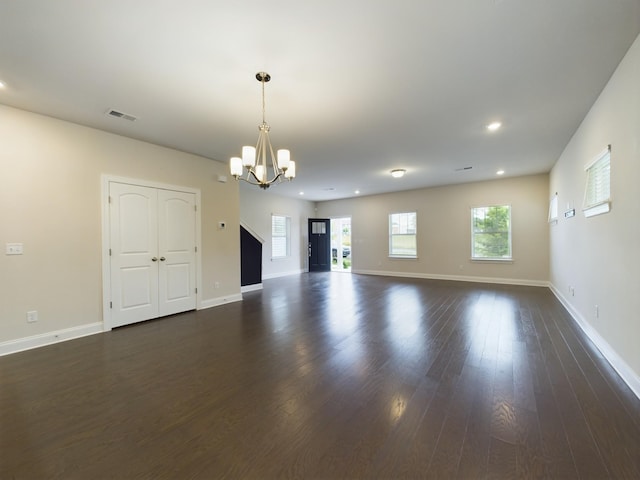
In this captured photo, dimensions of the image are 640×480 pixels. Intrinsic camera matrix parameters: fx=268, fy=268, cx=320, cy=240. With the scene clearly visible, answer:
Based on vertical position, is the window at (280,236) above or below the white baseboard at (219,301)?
above

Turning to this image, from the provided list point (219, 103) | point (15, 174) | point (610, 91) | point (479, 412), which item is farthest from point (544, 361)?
point (15, 174)

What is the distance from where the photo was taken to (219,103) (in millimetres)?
3068

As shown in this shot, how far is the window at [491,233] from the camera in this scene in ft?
23.3

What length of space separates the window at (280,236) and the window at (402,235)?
3.56 metres

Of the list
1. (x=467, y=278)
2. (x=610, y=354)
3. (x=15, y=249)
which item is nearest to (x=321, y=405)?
(x=610, y=354)

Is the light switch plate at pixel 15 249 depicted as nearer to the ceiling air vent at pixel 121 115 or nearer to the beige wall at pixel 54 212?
the beige wall at pixel 54 212

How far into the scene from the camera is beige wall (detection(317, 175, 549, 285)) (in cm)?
671

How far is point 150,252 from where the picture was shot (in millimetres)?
4234

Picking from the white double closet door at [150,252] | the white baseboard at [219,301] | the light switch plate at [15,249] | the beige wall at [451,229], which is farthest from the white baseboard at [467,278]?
the light switch plate at [15,249]

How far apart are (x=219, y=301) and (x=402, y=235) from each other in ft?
19.8

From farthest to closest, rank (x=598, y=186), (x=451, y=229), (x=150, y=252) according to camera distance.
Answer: (x=451, y=229)
(x=150, y=252)
(x=598, y=186)

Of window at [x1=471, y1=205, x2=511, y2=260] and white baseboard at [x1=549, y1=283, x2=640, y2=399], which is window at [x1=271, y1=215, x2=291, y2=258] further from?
white baseboard at [x1=549, y1=283, x2=640, y2=399]

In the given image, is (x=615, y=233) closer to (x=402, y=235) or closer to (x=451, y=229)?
(x=451, y=229)

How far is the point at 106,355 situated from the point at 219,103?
308 centimetres
